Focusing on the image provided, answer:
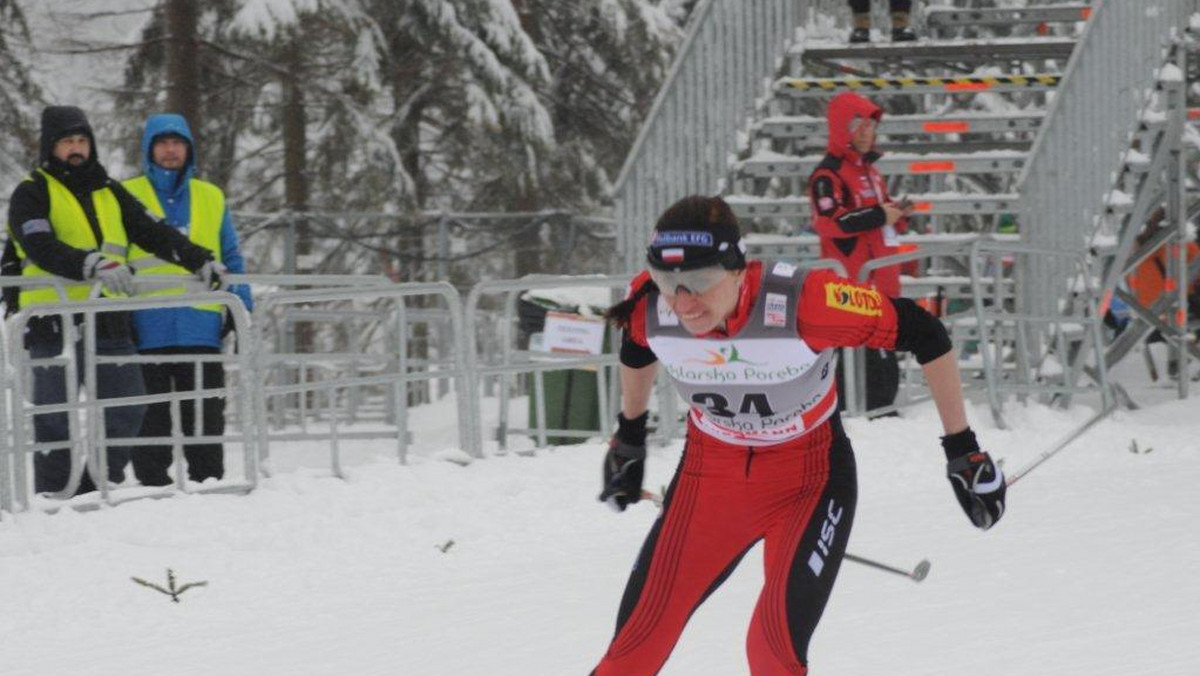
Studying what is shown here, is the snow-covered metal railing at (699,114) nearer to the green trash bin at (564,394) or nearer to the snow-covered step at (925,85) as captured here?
the snow-covered step at (925,85)

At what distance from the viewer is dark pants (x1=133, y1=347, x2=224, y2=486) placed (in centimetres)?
839

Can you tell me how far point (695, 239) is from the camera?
14.1 ft

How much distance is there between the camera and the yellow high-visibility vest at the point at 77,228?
322 inches

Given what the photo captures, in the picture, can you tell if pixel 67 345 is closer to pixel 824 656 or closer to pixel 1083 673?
pixel 824 656

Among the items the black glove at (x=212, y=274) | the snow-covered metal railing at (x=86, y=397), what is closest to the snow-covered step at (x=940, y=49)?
the black glove at (x=212, y=274)

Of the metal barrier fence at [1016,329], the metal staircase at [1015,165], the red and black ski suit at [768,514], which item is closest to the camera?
the red and black ski suit at [768,514]

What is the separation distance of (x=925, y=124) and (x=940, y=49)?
612 mm

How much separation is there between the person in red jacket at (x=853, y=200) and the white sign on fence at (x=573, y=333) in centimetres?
174

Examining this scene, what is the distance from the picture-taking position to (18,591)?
6805mm

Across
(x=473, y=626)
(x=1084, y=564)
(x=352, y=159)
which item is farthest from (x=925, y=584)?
(x=352, y=159)

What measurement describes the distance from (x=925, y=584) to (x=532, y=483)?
8.08 feet

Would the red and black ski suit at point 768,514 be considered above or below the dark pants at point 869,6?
below

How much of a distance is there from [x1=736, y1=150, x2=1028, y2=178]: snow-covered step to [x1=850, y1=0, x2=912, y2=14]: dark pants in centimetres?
139

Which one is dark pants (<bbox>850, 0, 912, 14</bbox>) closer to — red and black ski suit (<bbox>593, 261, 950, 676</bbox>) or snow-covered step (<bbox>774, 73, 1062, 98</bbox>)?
snow-covered step (<bbox>774, 73, 1062, 98</bbox>)
